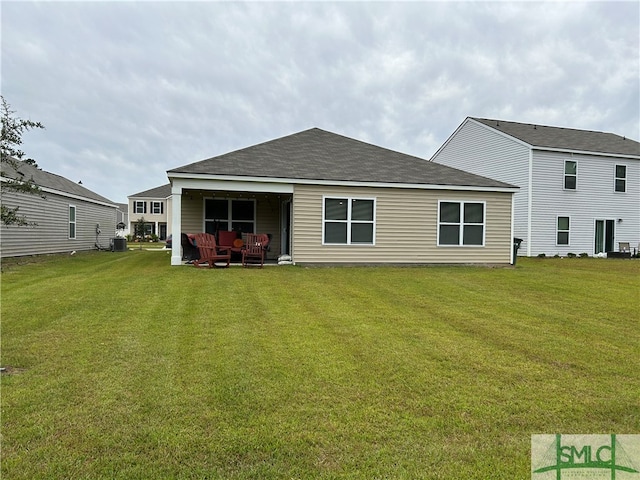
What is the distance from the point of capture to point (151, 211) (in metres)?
42.0

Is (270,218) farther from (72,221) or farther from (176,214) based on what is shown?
(72,221)

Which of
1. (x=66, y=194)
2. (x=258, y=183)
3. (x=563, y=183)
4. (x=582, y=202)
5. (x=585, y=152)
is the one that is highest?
(x=585, y=152)

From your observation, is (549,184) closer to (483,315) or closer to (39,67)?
(483,315)

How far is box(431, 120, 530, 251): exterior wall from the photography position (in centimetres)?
2011

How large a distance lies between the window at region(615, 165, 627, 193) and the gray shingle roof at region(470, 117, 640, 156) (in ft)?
2.52

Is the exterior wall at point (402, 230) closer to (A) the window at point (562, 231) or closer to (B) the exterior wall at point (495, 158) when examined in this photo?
(B) the exterior wall at point (495, 158)

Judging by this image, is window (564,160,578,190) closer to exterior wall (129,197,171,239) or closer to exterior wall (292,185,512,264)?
exterior wall (292,185,512,264)

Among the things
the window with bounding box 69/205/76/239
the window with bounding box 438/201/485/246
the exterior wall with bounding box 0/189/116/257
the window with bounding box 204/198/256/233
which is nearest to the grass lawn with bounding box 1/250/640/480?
the window with bounding box 438/201/485/246

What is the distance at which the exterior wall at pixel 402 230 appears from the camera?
514 inches

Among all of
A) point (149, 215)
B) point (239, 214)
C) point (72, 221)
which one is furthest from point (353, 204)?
point (149, 215)

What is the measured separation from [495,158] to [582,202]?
4.70m

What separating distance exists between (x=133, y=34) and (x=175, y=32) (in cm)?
141

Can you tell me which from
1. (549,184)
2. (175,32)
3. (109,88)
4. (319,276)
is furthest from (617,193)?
(109,88)

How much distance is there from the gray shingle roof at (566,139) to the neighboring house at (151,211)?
3102cm
